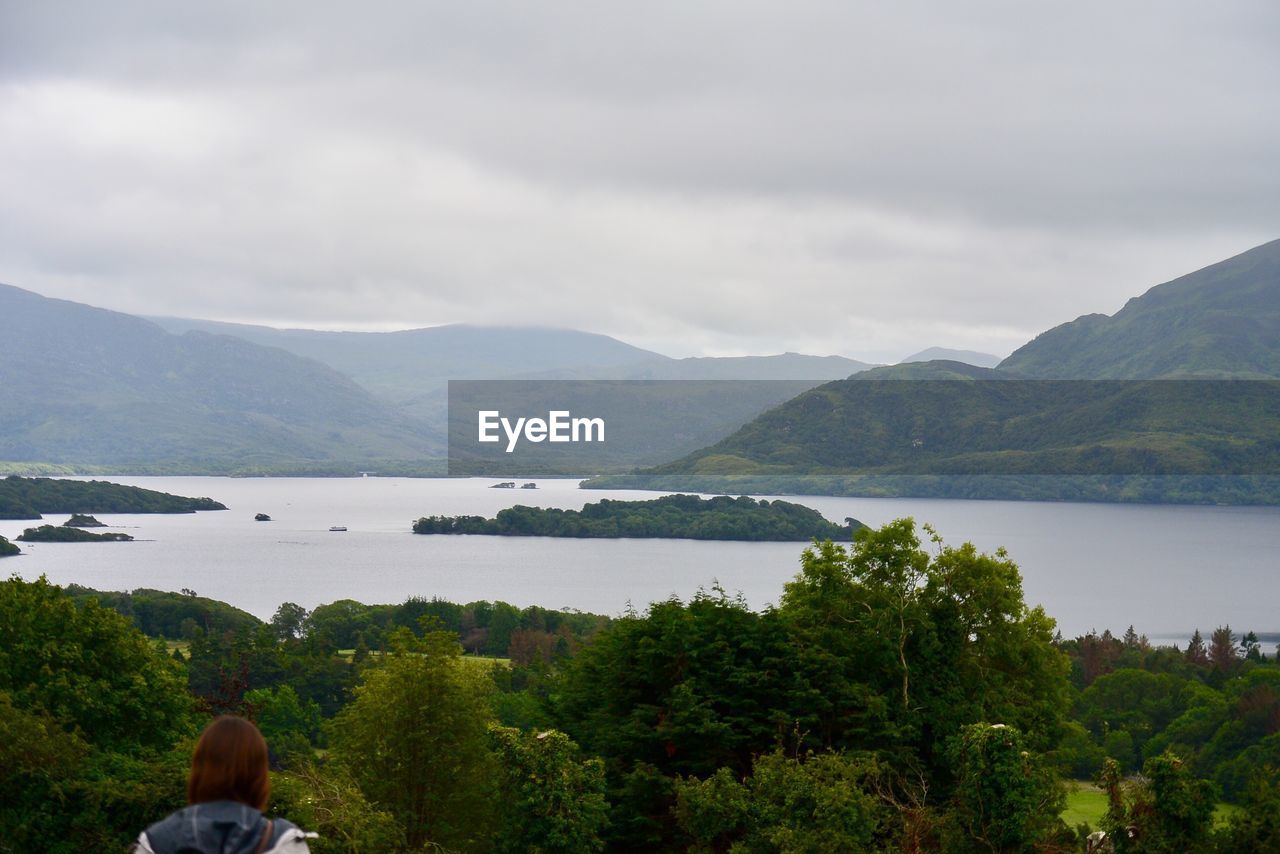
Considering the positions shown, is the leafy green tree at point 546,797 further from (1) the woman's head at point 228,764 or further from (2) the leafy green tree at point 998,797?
(1) the woman's head at point 228,764

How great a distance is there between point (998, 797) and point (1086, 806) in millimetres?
22637

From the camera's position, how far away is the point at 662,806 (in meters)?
25.2

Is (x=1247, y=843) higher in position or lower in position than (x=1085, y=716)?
higher

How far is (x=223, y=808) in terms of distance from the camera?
444 centimetres

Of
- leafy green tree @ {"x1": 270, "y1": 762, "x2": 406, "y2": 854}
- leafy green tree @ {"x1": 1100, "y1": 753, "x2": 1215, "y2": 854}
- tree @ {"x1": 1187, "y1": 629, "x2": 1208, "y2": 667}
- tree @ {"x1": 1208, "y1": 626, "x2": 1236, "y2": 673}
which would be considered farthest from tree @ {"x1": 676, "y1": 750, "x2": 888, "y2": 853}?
tree @ {"x1": 1187, "y1": 629, "x2": 1208, "y2": 667}

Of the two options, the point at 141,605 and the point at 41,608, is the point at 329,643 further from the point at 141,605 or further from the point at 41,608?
the point at 41,608

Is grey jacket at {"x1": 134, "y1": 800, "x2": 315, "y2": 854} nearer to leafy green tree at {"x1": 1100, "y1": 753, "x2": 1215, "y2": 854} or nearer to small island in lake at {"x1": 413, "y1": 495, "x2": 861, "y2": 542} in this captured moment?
leafy green tree at {"x1": 1100, "y1": 753, "x2": 1215, "y2": 854}

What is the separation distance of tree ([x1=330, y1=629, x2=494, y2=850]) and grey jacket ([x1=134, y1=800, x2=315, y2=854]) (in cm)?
1912

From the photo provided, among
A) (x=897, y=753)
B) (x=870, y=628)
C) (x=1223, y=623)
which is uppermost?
(x=870, y=628)

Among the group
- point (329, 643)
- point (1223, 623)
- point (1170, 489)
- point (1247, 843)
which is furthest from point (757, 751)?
point (1170, 489)

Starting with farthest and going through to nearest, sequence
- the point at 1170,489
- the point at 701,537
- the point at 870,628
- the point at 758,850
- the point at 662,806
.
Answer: the point at 1170,489 → the point at 701,537 → the point at 870,628 → the point at 662,806 → the point at 758,850

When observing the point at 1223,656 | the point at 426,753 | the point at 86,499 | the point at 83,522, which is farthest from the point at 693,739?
the point at 86,499

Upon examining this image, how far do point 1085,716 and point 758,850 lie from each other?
38030 mm

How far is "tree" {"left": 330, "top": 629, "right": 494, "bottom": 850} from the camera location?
23.3 m
